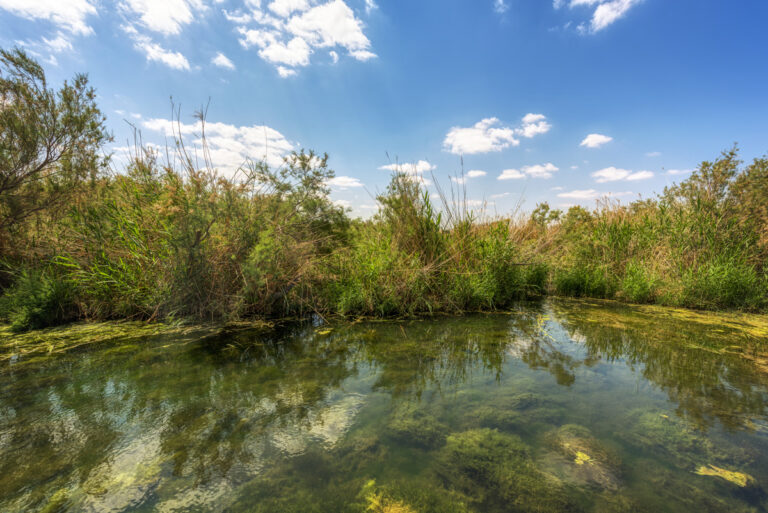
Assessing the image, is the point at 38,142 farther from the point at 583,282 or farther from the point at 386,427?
the point at 583,282

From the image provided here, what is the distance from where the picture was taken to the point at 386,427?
6.48 feet

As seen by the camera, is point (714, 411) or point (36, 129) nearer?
point (714, 411)

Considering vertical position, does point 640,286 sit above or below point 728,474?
above

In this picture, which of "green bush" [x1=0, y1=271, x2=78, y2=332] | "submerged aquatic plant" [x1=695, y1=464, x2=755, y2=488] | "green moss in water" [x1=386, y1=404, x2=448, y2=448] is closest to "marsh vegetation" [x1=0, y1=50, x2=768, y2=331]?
"green bush" [x1=0, y1=271, x2=78, y2=332]

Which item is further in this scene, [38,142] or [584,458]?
[38,142]

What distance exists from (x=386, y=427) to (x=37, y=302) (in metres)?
4.48

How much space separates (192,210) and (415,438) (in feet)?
11.0

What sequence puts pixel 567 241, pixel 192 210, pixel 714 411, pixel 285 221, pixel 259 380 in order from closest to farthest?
pixel 714 411
pixel 259 380
pixel 192 210
pixel 285 221
pixel 567 241

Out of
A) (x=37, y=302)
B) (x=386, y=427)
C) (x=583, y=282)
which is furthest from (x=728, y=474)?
(x=37, y=302)

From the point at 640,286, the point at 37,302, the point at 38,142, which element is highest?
the point at 38,142

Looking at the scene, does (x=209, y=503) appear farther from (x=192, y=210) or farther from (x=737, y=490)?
(x=192, y=210)

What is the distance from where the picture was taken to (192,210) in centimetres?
357

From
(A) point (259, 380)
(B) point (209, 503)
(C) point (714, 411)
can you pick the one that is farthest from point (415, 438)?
(C) point (714, 411)

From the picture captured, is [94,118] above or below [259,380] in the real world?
above
